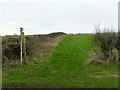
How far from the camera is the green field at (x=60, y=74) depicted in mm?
11984

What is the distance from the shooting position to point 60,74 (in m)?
14.3

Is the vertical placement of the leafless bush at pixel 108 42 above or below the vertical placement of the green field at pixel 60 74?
above

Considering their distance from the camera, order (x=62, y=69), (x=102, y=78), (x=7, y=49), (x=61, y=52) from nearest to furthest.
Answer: (x=102, y=78) → (x=62, y=69) → (x=7, y=49) → (x=61, y=52)

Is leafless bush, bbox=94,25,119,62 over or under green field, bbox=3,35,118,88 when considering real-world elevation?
over

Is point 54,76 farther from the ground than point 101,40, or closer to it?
closer to it

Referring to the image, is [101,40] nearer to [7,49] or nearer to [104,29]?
[104,29]

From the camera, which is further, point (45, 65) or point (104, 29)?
point (104, 29)

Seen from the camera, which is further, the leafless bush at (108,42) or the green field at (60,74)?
the leafless bush at (108,42)

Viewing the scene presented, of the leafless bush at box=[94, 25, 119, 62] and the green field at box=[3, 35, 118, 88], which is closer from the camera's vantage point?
the green field at box=[3, 35, 118, 88]

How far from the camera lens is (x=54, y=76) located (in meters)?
13.9

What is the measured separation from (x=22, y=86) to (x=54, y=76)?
7.99 feet

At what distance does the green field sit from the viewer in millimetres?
11984

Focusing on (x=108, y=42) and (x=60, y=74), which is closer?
(x=60, y=74)

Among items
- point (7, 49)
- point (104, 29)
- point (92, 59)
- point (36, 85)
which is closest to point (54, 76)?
point (36, 85)
